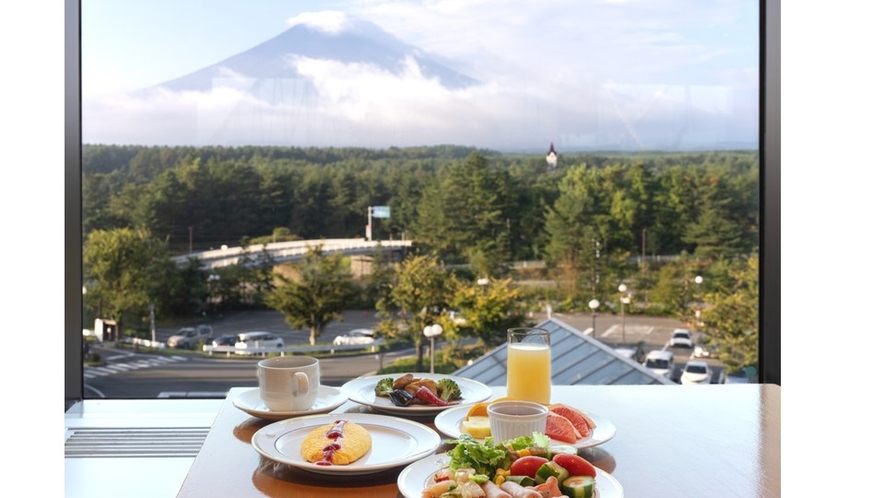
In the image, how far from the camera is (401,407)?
1.29m

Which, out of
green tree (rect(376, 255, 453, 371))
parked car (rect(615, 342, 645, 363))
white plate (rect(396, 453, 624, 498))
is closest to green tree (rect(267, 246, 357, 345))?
green tree (rect(376, 255, 453, 371))

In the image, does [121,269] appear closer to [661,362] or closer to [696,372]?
[661,362]

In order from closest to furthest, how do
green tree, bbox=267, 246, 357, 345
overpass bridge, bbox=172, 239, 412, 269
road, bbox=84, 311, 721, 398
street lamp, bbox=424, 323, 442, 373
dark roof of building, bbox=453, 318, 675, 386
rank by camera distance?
dark roof of building, bbox=453, 318, 675, 386 → road, bbox=84, 311, 721, 398 → overpass bridge, bbox=172, 239, 412, 269 → green tree, bbox=267, 246, 357, 345 → street lamp, bbox=424, 323, 442, 373

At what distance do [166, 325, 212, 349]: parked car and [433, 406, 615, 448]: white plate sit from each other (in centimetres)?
422

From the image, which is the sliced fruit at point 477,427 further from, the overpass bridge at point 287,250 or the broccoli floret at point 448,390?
the overpass bridge at point 287,250

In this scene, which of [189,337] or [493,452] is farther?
[189,337]

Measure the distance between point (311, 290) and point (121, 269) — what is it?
120cm

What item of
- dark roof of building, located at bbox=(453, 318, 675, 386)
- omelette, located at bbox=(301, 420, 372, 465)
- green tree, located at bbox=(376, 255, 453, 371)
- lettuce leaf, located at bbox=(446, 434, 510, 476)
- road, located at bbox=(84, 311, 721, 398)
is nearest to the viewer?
lettuce leaf, located at bbox=(446, 434, 510, 476)

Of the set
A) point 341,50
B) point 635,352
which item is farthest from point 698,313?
point 341,50

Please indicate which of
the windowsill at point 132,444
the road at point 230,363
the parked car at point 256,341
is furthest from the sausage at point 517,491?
the parked car at point 256,341

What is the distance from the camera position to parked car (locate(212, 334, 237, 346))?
17.0ft

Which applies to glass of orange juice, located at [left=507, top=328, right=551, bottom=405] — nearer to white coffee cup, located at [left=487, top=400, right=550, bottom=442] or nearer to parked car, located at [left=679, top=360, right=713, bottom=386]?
white coffee cup, located at [left=487, top=400, right=550, bottom=442]

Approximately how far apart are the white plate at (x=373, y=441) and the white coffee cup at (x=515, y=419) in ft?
0.28

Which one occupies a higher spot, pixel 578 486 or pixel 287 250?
pixel 287 250
